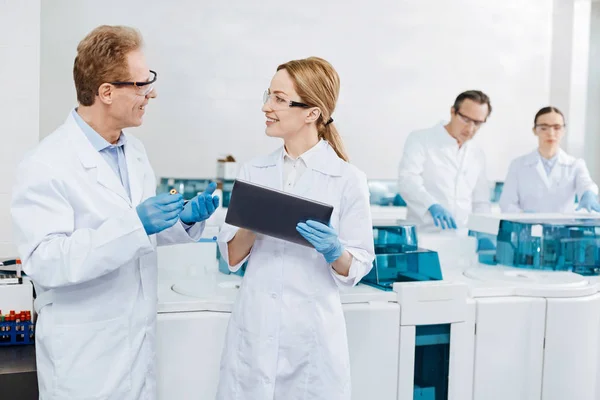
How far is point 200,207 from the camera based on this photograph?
66.2 inches

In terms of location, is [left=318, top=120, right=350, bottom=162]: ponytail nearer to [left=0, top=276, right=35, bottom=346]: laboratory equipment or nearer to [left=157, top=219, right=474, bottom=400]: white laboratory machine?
[left=157, top=219, right=474, bottom=400]: white laboratory machine

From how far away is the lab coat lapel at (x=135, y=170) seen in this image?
1631 mm

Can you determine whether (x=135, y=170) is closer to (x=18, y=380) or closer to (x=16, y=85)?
(x=18, y=380)

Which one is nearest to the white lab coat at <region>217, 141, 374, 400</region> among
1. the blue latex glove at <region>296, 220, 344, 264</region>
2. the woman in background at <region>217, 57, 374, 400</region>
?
the woman in background at <region>217, 57, 374, 400</region>

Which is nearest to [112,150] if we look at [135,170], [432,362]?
[135,170]

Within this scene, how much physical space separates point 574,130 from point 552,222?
3.08 meters

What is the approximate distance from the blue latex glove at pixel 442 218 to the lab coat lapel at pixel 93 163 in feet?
6.58

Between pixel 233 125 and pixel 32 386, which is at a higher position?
pixel 233 125

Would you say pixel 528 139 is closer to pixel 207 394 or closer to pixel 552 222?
pixel 552 222

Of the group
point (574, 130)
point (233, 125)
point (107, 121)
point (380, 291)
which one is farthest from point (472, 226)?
point (574, 130)

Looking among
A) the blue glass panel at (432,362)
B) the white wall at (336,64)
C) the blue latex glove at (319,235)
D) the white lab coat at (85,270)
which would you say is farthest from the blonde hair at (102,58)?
the white wall at (336,64)

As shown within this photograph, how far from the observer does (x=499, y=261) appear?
109 inches

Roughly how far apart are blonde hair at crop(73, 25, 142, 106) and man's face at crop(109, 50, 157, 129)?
18mm

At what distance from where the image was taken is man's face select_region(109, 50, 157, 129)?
5.17 ft
